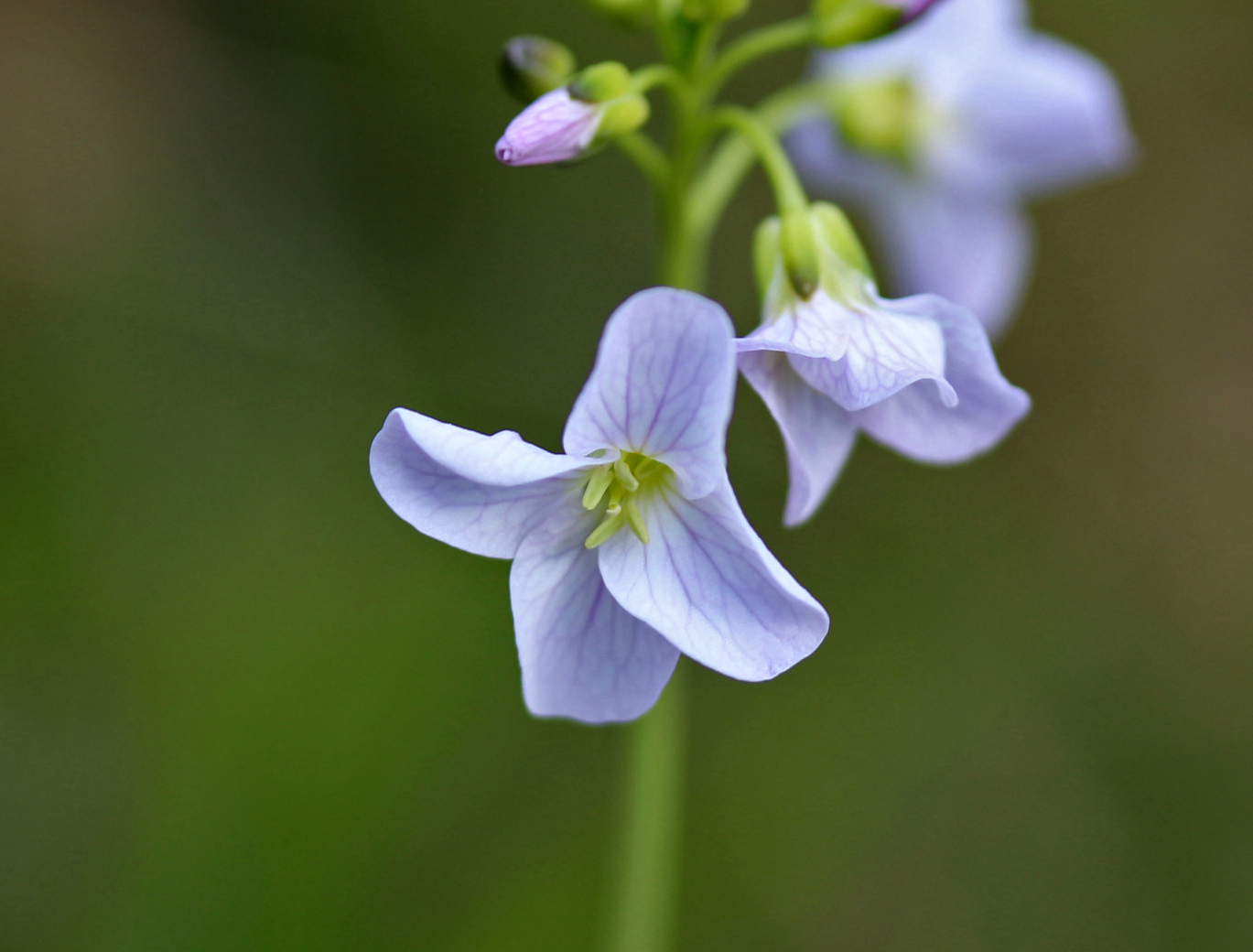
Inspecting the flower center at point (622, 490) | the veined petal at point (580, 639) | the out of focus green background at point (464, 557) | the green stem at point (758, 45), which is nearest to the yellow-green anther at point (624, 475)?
the flower center at point (622, 490)

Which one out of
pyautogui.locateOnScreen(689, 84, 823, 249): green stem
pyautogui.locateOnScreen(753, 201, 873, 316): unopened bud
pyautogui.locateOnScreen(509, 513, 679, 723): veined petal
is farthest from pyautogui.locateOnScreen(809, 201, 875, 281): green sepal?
pyautogui.locateOnScreen(509, 513, 679, 723): veined petal

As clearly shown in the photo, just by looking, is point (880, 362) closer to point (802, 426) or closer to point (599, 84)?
point (802, 426)

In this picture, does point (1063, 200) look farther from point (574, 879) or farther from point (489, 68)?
point (574, 879)

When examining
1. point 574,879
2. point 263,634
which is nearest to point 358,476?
point 263,634

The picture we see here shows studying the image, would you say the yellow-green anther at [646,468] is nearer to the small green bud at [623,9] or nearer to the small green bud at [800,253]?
the small green bud at [800,253]

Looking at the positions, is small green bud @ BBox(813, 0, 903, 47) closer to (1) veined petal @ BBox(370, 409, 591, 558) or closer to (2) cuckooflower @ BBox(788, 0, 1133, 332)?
(2) cuckooflower @ BBox(788, 0, 1133, 332)

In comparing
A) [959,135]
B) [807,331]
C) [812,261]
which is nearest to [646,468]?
[807,331]
